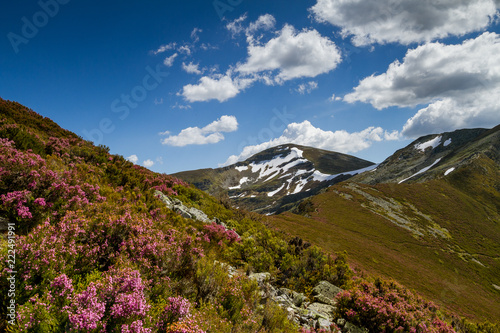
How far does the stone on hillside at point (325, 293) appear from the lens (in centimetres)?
875

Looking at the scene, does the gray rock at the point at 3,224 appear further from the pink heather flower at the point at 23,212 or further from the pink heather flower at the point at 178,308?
the pink heather flower at the point at 178,308

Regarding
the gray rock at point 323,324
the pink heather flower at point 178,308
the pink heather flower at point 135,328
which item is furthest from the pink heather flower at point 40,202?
the gray rock at point 323,324

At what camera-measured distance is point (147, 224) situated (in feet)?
21.6

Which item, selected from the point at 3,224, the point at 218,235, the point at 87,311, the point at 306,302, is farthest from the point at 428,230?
the point at 3,224

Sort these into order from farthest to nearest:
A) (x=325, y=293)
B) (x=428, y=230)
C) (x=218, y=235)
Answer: (x=428, y=230) < (x=218, y=235) < (x=325, y=293)

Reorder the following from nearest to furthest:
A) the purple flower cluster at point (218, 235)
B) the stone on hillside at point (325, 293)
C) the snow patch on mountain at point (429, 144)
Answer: the stone on hillside at point (325, 293) < the purple flower cluster at point (218, 235) < the snow patch on mountain at point (429, 144)

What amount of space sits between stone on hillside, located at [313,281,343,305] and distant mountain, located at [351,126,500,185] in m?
97.7

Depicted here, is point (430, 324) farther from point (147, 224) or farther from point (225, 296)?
point (147, 224)

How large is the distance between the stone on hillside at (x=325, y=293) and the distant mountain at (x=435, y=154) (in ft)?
320

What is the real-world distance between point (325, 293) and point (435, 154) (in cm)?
16328

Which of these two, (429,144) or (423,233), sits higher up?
(429,144)

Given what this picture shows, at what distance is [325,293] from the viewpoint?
30.3 feet

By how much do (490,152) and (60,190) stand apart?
135809mm

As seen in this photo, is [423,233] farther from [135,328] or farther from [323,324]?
[135,328]
